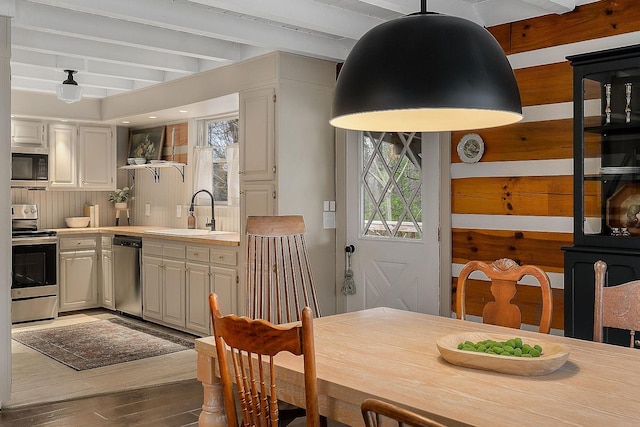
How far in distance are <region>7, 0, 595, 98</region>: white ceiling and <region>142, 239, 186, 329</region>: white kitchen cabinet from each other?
1.71 metres

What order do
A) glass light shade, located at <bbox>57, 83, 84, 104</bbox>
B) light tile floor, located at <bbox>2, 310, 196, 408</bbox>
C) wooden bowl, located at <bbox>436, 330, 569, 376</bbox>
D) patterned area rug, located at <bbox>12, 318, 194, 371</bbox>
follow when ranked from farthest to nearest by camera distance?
1. glass light shade, located at <bbox>57, 83, 84, 104</bbox>
2. patterned area rug, located at <bbox>12, 318, 194, 371</bbox>
3. light tile floor, located at <bbox>2, 310, 196, 408</bbox>
4. wooden bowl, located at <bbox>436, 330, 569, 376</bbox>

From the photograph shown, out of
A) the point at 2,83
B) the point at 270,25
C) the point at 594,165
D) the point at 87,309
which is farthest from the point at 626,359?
the point at 87,309

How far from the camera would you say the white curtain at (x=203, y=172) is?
666cm

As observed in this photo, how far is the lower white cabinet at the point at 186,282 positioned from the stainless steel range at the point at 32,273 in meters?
1.02

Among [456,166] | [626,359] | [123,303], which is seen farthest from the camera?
[123,303]

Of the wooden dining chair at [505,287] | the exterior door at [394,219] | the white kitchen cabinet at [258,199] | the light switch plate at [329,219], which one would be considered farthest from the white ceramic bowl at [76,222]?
the wooden dining chair at [505,287]

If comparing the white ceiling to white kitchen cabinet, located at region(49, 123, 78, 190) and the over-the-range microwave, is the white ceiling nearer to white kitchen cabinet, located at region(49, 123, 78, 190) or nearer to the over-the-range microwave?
the over-the-range microwave

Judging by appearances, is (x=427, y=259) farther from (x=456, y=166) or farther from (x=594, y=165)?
(x=594, y=165)

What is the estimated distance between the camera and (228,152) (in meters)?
6.36

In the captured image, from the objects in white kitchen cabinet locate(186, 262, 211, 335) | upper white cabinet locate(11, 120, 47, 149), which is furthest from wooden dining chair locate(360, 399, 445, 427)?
upper white cabinet locate(11, 120, 47, 149)

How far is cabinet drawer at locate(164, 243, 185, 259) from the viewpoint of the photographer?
585cm

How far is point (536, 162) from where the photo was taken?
13.0 feet

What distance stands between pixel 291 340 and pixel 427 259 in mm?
3026

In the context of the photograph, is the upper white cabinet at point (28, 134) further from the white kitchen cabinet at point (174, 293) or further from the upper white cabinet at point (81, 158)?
the white kitchen cabinet at point (174, 293)
